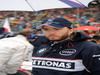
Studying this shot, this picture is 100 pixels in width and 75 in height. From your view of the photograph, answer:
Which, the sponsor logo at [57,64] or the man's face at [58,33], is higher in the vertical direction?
the man's face at [58,33]

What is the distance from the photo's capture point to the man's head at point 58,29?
1.65 metres

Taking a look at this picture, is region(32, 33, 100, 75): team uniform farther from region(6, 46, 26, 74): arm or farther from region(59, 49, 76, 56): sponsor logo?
region(6, 46, 26, 74): arm

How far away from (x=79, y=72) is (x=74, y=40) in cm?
23

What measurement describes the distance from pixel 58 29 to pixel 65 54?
18 centimetres

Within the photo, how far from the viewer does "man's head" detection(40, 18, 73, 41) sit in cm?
165

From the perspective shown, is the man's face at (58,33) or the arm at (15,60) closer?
the man's face at (58,33)

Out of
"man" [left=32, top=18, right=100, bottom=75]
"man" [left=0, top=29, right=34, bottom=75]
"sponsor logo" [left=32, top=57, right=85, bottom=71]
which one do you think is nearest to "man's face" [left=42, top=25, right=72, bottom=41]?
"man" [left=32, top=18, right=100, bottom=75]

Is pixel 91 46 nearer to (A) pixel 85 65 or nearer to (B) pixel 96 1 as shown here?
(A) pixel 85 65

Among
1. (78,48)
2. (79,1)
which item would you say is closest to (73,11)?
(79,1)

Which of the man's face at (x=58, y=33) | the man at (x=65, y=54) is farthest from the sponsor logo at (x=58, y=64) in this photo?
the man's face at (x=58, y=33)

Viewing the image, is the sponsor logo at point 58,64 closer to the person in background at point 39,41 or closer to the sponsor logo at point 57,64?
the sponsor logo at point 57,64

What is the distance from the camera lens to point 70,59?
1.59 metres

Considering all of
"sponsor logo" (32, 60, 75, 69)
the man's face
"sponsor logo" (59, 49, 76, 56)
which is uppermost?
the man's face

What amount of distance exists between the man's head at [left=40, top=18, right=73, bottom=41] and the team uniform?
1.8 inches
